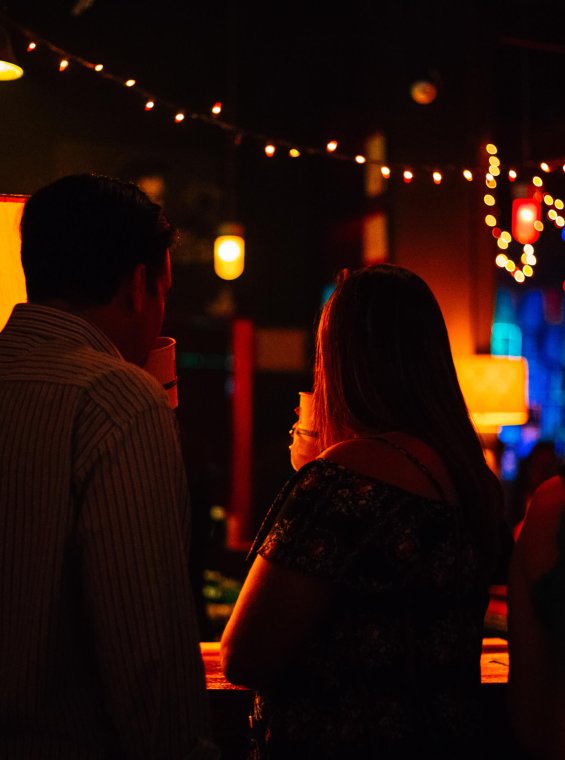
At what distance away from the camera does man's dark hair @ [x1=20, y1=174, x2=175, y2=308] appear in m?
1.13

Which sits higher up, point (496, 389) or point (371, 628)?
point (496, 389)

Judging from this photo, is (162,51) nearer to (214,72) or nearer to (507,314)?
(214,72)

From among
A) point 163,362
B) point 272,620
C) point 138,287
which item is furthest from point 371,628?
point 163,362

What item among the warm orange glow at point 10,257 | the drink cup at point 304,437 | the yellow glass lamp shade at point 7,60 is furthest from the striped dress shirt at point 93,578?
the yellow glass lamp shade at point 7,60

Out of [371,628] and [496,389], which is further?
[496,389]

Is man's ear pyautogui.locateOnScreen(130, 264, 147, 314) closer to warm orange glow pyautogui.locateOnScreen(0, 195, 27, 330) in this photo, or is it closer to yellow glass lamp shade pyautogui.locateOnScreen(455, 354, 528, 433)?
warm orange glow pyautogui.locateOnScreen(0, 195, 27, 330)

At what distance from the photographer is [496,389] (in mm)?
5355

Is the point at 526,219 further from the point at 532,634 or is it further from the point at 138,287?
the point at 138,287

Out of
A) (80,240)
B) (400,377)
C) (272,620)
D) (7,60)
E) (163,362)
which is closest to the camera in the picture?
(80,240)

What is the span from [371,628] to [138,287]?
0.59 m

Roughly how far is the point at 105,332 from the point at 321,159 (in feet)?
27.1

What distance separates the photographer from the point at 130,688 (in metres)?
0.99

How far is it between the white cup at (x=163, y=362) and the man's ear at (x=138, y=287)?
0.57 meters

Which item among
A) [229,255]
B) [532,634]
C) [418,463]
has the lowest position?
[532,634]
